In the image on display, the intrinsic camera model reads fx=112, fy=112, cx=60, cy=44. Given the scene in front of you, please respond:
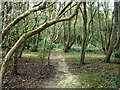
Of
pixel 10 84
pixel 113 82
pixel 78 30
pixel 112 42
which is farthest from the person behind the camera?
pixel 78 30

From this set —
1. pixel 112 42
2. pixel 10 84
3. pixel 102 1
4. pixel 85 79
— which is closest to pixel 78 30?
pixel 102 1

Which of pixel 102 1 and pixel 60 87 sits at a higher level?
pixel 102 1

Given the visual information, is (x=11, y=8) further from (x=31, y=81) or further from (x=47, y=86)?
(x=47, y=86)

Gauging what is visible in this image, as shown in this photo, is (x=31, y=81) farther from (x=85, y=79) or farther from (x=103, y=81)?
(x=103, y=81)

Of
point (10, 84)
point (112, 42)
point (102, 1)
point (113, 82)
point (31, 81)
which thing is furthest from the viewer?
point (102, 1)

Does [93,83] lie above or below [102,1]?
below

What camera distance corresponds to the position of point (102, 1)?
14805 mm

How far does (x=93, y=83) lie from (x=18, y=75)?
4717 mm

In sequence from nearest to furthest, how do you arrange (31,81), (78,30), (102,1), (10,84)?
(10,84) → (31,81) → (102,1) → (78,30)

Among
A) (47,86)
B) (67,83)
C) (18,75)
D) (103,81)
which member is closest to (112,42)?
(103,81)

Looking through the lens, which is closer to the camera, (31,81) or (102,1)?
(31,81)

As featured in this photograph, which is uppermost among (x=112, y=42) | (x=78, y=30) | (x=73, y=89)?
(x=78, y=30)

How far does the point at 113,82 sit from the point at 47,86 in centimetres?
378

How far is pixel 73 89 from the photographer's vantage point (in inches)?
241
